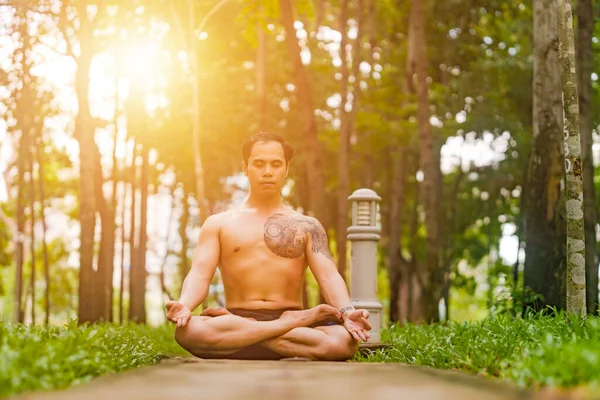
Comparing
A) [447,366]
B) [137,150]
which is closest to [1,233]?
[137,150]

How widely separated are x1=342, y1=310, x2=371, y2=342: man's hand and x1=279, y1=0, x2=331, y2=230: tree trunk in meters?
6.76

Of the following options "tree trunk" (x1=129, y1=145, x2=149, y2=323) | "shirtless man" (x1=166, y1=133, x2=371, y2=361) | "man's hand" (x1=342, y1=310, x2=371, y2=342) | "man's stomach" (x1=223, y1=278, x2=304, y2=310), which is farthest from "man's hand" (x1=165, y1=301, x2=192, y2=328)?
"tree trunk" (x1=129, y1=145, x2=149, y2=323)

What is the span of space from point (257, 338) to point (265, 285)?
0.72 m

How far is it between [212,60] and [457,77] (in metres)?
6.29

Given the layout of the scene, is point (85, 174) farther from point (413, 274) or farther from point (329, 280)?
point (413, 274)

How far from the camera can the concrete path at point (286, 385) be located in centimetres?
384

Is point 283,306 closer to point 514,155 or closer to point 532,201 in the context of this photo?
point 532,201

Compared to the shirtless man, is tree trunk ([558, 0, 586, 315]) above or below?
above

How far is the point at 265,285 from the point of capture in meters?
7.29

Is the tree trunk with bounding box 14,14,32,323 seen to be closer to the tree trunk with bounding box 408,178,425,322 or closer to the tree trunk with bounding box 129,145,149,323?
the tree trunk with bounding box 129,145,149,323

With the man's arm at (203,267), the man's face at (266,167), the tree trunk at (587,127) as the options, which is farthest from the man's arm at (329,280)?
the tree trunk at (587,127)

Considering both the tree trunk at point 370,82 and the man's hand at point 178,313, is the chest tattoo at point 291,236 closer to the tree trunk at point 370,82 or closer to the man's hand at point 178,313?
the man's hand at point 178,313

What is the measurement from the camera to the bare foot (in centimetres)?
686

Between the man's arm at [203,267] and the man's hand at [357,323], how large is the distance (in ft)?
3.97
